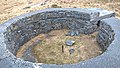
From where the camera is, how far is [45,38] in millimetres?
15477

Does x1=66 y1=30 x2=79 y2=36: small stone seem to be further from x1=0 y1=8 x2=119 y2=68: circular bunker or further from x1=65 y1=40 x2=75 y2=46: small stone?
x1=65 y1=40 x2=75 y2=46: small stone

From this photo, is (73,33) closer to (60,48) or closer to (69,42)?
(69,42)

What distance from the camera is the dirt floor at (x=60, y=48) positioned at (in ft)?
41.8

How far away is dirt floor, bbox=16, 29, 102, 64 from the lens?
41.8 ft

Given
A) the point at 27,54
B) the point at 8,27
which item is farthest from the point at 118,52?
the point at 8,27

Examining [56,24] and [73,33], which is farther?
[56,24]

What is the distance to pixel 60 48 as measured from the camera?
13945 millimetres

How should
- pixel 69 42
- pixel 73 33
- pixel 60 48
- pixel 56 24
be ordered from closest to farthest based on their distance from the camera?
pixel 60 48 < pixel 69 42 < pixel 73 33 < pixel 56 24

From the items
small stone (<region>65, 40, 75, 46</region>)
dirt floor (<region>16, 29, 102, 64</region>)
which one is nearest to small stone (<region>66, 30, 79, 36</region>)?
dirt floor (<region>16, 29, 102, 64</region>)

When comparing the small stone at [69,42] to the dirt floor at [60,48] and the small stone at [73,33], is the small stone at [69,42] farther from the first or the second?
the small stone at [73,33]

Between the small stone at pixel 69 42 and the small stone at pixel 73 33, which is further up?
the small stone at pixel 69 42

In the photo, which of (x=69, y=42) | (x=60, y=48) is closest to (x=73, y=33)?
(x=69, y=42)

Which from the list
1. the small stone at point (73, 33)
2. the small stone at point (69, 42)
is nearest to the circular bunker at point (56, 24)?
the small stone at point (73, 33)

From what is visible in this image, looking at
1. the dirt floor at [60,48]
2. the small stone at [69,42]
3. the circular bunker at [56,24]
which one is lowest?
the dirt floor at [60,48]
